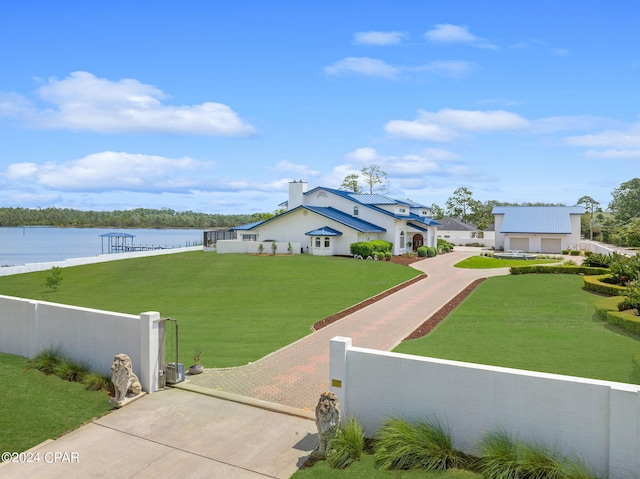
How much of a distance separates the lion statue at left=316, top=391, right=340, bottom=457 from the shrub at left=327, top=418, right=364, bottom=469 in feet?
0.37

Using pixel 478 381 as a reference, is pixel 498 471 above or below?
below

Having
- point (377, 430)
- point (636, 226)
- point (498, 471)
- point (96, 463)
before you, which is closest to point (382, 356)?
point (377, 430)

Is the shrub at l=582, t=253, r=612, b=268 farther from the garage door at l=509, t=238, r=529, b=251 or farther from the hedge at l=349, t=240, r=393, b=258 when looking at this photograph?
the garage door at l=509, t=238, r=529, b=251

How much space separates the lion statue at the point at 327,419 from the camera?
7.71 metres

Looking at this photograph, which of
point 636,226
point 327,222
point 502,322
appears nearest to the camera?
point 502,322

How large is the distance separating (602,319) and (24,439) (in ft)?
60.4

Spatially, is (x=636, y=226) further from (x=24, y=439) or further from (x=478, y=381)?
(x=24, y=439)

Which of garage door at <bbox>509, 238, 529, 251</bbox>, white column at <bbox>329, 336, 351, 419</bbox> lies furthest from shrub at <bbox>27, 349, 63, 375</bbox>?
garage door at <bbox>509, 238, 529, 251</bbox>

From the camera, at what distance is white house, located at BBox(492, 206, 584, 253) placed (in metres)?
55.9

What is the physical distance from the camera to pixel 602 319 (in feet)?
59.4

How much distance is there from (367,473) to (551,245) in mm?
55992

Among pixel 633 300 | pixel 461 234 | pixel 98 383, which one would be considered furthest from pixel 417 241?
pixel 98 383

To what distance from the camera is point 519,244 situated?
190 ft

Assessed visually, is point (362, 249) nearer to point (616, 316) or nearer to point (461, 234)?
→ point (616, 316)
